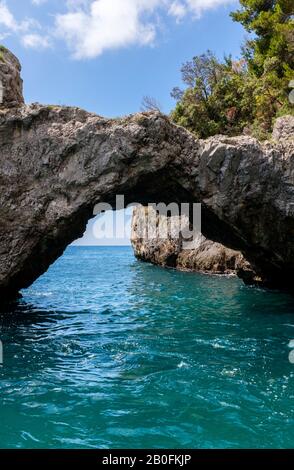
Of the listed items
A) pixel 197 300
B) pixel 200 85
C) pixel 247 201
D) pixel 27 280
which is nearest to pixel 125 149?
pixel 247 201

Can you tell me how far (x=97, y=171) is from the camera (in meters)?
17.0

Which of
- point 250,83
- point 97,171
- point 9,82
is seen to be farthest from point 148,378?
point 250,83

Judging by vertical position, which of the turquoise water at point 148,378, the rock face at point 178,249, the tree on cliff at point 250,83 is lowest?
the turquoise water at point 148,378

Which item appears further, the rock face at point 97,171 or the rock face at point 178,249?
the rock face at point 178,249

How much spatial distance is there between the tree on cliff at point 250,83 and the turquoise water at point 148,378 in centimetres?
1800

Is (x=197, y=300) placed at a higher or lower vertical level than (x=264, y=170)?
lower

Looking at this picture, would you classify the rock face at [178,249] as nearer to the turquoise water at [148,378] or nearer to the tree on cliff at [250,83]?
the tree on cliff at [250,83]

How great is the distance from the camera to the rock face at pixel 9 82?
1717cm

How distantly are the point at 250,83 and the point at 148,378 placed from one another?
30.9 m

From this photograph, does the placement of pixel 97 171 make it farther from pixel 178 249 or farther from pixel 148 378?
pixel 178 249

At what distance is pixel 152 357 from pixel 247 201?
29.7 ft

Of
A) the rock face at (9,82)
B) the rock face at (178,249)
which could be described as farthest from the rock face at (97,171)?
the rock face at (178,249)

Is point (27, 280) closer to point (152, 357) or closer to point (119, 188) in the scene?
point (119, 188)
